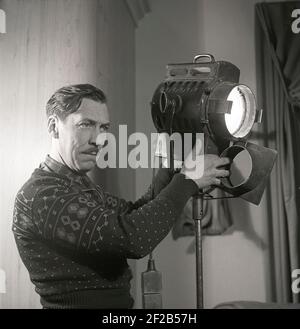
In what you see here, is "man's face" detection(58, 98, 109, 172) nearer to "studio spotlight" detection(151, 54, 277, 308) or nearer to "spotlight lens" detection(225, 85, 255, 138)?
"studio spotlight" detection(151, 54, 277, 308)

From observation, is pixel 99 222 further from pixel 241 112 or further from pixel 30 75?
pixel 30 75

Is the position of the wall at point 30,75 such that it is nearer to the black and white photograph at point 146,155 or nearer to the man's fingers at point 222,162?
the black and white photograph at point 146,155

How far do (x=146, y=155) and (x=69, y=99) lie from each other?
376 mm

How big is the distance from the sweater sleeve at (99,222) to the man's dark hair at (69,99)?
226 millimetres

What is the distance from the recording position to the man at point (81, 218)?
795mm

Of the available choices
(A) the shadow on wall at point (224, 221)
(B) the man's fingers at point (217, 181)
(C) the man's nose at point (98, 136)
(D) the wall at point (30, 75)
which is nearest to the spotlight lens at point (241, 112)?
(B) the man's fingers at point (217, 181)

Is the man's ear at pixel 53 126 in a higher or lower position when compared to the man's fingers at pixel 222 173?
higher

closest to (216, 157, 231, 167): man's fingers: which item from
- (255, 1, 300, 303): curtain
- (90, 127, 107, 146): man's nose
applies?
(90, 127, 107, 146): man's nose

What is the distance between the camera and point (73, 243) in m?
0.80

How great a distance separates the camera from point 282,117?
1.57 metres

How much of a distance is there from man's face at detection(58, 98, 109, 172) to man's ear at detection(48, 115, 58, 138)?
0.01 meters

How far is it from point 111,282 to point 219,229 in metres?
0.67
